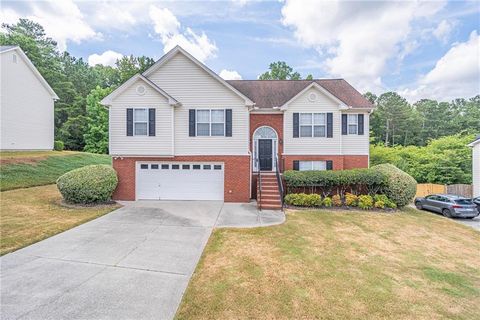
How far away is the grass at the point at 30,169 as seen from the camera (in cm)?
1430

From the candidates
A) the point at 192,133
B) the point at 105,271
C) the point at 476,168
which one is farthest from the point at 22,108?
the point at 476,168

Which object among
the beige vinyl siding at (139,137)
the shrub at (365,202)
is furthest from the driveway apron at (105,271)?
the shrub at (365,202)

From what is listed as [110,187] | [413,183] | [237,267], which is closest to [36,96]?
[110,187]

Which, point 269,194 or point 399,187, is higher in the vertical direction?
point 399,187

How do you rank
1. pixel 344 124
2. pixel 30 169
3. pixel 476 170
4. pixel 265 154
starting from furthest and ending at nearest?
pixel 476 170 < pixel 30 169 < pixel 265 154 < pixel 344 124

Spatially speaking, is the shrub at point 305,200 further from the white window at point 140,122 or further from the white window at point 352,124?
the white window at point 140,122

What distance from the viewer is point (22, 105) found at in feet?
66.7

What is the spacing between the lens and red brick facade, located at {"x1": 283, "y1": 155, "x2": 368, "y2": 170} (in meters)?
15.1

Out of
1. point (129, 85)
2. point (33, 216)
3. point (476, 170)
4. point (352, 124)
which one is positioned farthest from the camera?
point (476, 170)

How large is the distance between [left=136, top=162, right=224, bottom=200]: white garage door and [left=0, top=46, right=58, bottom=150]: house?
1472 centimetres

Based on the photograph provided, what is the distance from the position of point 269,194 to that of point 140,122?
8.23 m

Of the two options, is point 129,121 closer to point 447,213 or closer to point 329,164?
point 329,164

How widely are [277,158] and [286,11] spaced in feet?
31.8

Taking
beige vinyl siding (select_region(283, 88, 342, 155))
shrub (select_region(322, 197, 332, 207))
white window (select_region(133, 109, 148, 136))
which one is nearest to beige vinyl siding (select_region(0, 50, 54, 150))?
white window (select_region(133, 109, 148, 136))
